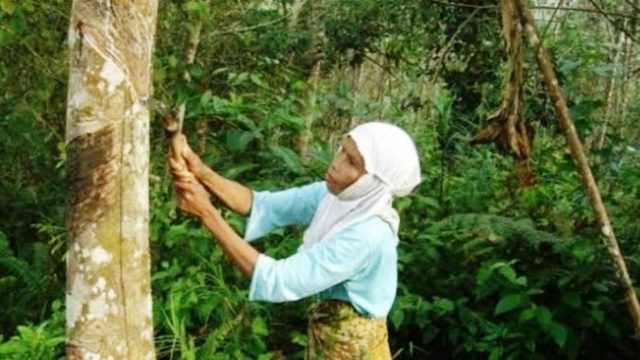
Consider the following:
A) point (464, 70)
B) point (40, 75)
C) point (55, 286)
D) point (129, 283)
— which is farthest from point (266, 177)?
point (129, 283)

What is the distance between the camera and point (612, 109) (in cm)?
1001

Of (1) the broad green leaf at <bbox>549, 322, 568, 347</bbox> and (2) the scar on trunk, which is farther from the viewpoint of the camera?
(1) the broad green leaf at <bbox>549, 322, 568, 347</bbox>

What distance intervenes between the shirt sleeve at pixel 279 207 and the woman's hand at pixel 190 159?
1.08ft

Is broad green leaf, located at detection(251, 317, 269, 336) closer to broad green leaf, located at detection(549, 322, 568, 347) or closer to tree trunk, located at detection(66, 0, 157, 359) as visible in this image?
broad green leaf, located at detection(549, 322, 568, 347)

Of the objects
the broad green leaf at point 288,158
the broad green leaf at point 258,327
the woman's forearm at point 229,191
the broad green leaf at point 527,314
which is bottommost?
the broad green leaf at point 258,327

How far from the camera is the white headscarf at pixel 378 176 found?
8.15 feet

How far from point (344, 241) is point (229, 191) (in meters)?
0.61

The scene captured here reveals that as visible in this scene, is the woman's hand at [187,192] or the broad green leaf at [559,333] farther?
the broad green leaf at [559,333]

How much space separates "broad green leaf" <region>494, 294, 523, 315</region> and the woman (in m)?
1.32

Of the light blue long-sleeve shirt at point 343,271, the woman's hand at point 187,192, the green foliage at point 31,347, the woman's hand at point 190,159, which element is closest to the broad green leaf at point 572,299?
the light blue long-sleeve shirt at point 343,271

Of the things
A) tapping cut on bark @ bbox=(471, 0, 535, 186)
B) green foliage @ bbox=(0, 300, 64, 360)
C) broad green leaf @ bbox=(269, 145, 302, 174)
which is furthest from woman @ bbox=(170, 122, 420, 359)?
broad green leaf @ bbox=(269, 145, 302, 174)

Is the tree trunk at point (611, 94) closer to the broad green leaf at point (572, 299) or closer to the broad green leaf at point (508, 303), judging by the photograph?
the broad green leaf at point (572, 299)

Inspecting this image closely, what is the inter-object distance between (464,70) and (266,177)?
219 centimetres

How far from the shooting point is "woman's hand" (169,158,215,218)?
7.73 ft
